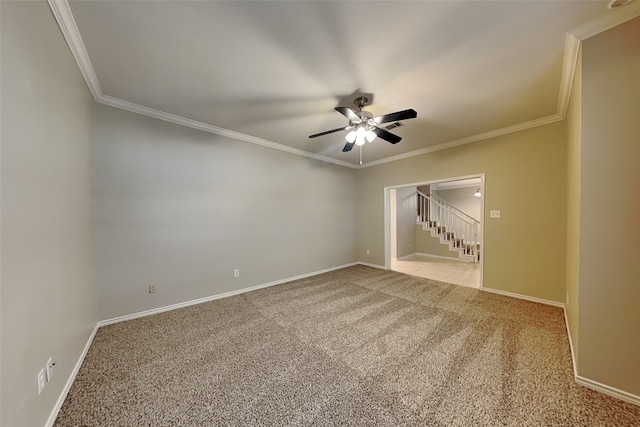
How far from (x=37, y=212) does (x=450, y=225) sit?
773 centimetres

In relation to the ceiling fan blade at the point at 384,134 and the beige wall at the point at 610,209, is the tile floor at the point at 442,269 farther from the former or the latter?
the ceiling fan blade at the point at 384,134

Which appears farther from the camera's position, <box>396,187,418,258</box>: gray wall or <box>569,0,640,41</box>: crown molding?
<box>396,187,418,258</box>: gray wall

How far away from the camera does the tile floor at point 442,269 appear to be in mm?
4250

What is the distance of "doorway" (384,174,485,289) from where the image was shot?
4.79 metres

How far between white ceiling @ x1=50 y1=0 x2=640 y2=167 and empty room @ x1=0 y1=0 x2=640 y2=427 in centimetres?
2

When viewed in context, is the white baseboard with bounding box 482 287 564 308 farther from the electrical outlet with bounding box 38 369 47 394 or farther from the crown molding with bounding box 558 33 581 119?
the electrical outlet with bounding box 38 369 47 394

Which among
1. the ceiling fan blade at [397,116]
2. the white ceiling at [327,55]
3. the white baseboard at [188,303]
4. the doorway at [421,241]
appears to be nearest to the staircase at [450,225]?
the doorway at [421,241]

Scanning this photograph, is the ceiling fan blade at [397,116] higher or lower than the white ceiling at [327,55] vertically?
lower

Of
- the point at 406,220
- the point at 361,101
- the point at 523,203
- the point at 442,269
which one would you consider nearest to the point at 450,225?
the point at 406,220

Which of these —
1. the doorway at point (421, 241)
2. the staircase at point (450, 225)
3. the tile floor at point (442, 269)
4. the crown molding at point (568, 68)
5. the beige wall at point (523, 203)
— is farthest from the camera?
the staircase at point (450, 225)

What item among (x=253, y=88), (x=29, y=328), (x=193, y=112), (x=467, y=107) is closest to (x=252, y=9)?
(x=253, y=88)

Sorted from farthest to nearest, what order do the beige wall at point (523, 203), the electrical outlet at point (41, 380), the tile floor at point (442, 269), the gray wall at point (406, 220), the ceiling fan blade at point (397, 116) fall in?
1. the gray wall at point (406, 220)
2. the tile floor at point (442, 269)
3. the beige wall at point (523, 203)
4. the ceiling fan blade at point (397, 116)
5. the electrical outlet at point (41, 380)

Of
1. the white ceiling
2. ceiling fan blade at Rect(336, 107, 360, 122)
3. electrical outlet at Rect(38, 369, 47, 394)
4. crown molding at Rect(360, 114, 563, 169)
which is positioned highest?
the white ceiling

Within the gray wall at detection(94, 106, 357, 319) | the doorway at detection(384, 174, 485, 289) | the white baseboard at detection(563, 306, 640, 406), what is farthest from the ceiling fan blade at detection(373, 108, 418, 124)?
the white baseboard at detection(563, 306, 640, 406)
